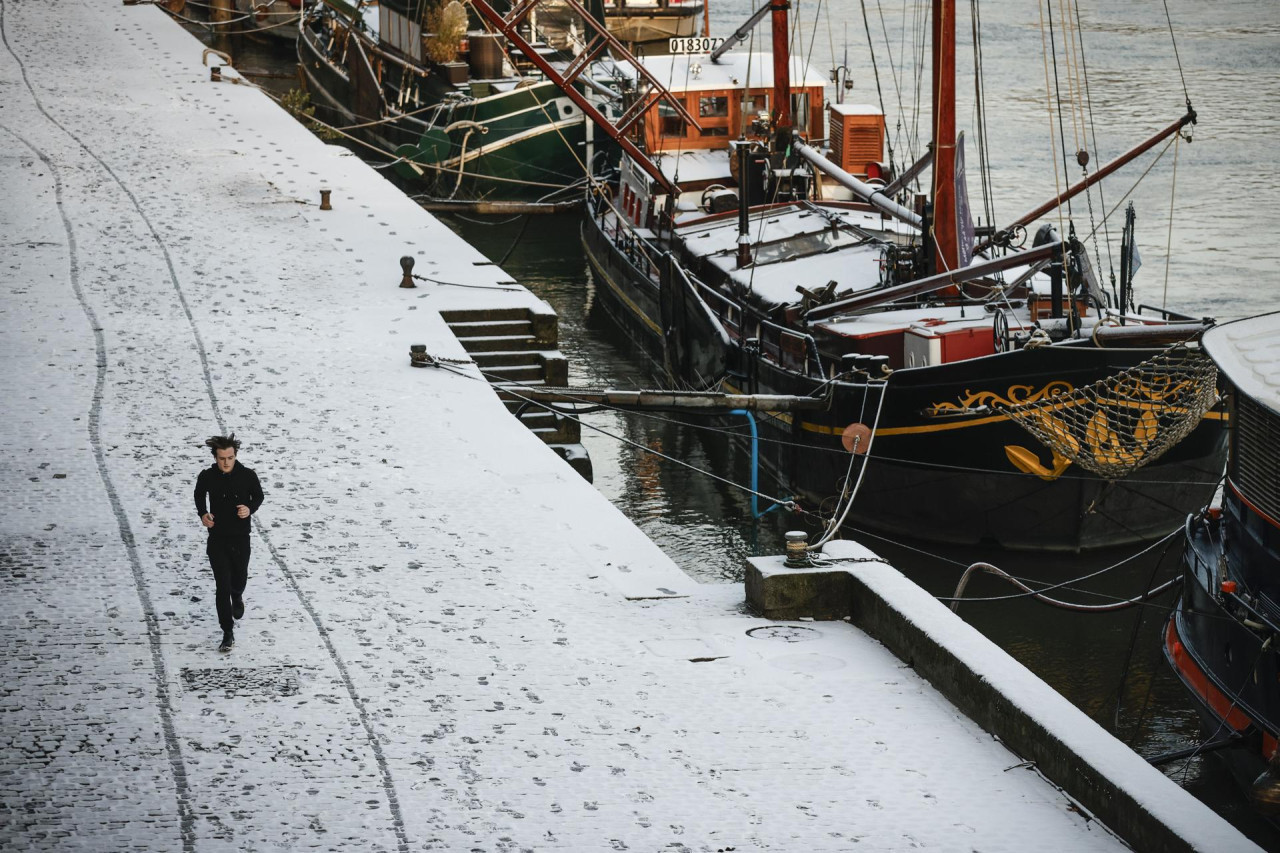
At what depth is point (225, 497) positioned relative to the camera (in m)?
11.1

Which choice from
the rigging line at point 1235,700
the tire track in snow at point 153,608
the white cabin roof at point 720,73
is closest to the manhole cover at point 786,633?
the tire track in snow at point 153,608

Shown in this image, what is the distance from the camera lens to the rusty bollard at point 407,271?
20453mm

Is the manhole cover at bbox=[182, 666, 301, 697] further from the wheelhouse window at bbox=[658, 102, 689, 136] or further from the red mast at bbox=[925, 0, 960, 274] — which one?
the wheelhouse window at bbox=[658, 102, 689, 136]

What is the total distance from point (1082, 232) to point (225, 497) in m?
25.4

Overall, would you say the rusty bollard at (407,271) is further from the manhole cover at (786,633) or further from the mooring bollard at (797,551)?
the manhole cover at (786,633)

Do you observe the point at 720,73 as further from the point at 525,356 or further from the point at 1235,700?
the point at 1235,700

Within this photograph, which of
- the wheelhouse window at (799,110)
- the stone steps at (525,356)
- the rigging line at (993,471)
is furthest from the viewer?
→ the wheelhouse window at (799,110)

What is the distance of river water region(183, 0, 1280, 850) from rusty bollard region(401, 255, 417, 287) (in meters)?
2.95

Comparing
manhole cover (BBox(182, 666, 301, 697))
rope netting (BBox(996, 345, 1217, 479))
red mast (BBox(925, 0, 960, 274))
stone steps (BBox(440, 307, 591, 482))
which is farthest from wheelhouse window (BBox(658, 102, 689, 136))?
manhole cover (BBox(182, 666, 301, 697))

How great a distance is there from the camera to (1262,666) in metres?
11.8

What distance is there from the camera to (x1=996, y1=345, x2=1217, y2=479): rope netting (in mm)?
16047

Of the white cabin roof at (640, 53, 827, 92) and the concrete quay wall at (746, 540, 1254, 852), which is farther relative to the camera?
the white cabin roof at (640, 53, 827, 92)

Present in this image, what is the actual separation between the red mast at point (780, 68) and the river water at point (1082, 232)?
513 millimetres

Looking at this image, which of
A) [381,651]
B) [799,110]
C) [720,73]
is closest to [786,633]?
[381,651]
